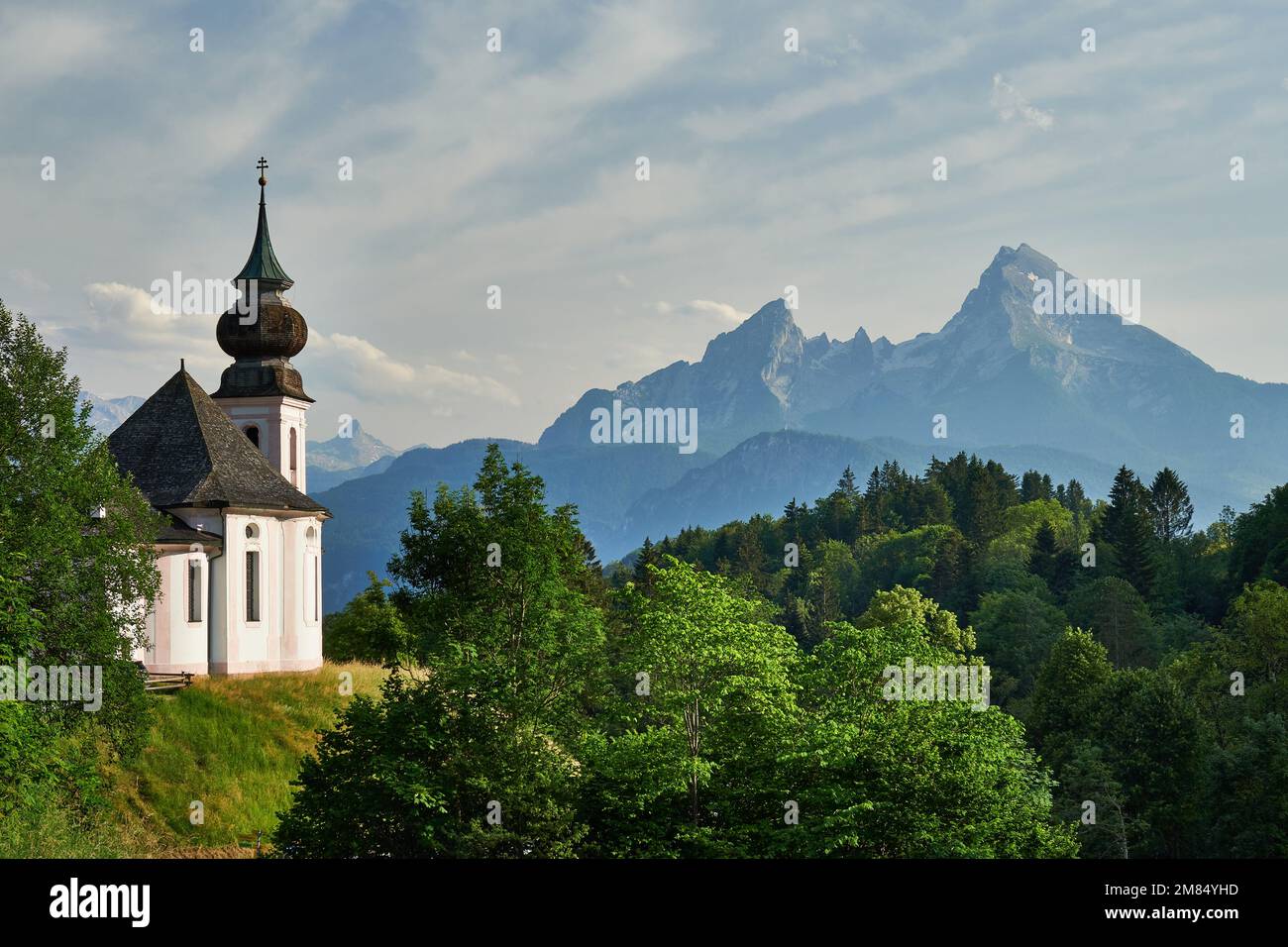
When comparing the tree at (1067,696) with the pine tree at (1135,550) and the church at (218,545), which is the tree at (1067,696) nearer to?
the church at (218,545)

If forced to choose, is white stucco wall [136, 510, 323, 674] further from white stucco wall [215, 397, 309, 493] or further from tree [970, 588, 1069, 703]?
tree [970, 588, 1069, 703]

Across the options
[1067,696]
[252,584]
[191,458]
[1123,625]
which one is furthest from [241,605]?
[1123,625]

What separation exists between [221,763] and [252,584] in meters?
12.8

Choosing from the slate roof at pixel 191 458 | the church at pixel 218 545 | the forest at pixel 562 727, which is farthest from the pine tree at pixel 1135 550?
the slate roof at pixel 191 458

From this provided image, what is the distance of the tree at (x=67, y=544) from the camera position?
119 feet

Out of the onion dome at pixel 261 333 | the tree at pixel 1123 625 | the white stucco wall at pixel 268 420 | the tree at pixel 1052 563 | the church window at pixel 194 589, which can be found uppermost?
the onion dome at pixel 261 333

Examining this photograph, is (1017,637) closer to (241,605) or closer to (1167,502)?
(1167,502)

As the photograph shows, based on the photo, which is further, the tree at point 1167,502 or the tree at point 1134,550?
the tree at point 1167,502

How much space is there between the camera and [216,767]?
40500 mm

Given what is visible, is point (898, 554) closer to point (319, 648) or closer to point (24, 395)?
point (319, 648)

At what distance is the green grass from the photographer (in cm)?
3656

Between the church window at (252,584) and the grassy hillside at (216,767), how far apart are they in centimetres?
342
